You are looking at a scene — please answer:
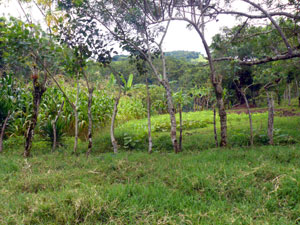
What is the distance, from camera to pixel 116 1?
4.87m

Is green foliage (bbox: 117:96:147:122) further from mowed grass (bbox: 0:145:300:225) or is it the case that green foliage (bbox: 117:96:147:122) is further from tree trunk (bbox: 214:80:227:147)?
mowed grass (bbox: 0:145:300:225)

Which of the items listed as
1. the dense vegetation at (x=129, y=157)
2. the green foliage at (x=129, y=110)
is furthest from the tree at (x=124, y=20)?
the green foliage at (x=129, y=110)

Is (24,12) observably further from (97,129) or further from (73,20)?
(97,129)

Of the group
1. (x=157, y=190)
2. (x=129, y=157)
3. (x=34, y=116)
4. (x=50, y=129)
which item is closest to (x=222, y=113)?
(x=129, y=157)

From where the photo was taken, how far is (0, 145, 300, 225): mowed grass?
2250 mm

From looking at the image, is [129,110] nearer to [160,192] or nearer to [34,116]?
[34,116]

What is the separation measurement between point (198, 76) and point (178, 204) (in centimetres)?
1488

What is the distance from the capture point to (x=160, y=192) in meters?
2.72

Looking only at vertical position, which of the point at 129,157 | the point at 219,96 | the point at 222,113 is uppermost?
the point at 219,96

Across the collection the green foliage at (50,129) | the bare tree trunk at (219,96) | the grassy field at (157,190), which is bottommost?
the grassy field at (157,190)

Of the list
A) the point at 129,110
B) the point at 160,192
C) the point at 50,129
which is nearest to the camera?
the point at 160,192

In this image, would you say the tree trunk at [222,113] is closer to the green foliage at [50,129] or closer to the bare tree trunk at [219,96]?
the bare tree trunk at [219,96]

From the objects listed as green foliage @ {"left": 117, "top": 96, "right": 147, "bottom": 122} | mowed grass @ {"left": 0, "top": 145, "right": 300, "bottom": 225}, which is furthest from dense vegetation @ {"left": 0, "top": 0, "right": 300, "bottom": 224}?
green foliage @ {"left": 117, "top": 96, "right": 147, "bottom": 122}

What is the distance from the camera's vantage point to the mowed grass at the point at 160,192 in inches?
88.6
